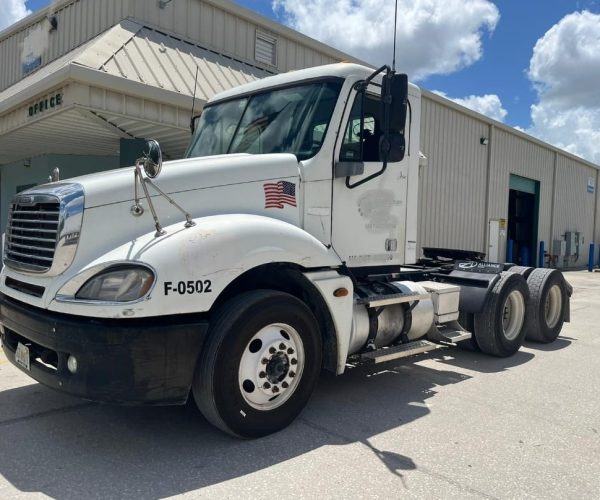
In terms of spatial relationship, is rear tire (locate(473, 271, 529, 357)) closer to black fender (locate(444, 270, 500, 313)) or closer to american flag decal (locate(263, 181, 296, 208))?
black fender (locate(444, 270, 500, 313))

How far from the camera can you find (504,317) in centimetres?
698

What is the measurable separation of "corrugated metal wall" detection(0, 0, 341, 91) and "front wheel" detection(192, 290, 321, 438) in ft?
25.2

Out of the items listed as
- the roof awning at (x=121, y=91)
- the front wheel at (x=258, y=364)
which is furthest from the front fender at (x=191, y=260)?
the roof awning at (x=121, y=91)

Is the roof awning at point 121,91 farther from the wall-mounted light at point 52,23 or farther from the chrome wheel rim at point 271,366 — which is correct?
the chrome wheel rim at point 271,366

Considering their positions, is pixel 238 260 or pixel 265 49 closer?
pixel 238 260

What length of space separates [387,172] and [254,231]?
1886 millimetres

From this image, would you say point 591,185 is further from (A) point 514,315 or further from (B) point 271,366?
(B) point 271,366

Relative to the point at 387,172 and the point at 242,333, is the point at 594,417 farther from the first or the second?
the point at 242,333

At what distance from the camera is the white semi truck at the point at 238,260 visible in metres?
3.34

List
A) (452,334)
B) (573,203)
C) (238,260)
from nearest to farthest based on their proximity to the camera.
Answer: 1. (238,260)
2. (452,334)
3. (573,203)

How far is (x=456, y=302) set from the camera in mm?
6227

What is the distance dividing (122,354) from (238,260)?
934mm

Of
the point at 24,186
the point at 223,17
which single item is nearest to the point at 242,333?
the point at 223,17

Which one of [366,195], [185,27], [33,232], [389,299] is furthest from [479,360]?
[185,27]
